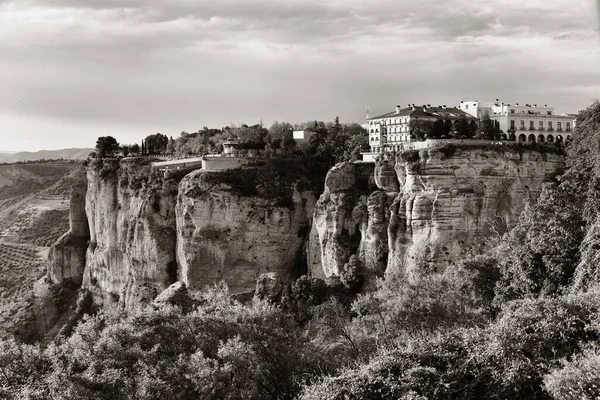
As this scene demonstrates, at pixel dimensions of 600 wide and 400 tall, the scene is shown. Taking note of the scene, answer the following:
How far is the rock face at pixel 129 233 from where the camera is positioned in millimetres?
54750

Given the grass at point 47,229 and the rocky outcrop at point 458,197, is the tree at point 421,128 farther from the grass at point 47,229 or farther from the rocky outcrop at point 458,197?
the grass at point 47,229

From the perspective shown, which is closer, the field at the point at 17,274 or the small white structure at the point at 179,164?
the small white structure at the point at 179,164

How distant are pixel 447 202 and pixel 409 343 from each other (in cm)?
1962

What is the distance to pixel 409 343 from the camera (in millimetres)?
22609

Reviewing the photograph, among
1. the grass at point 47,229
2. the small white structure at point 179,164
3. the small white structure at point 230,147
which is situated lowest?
the grass at point 47,229

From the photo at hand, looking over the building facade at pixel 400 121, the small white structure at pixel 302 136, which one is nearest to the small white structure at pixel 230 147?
the small white structure at pixel 302 136

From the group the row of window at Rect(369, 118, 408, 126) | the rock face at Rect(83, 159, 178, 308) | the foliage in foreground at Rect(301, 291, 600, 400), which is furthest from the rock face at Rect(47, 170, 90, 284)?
the foliage in foreground at Rect(301, 291, 600, 400)

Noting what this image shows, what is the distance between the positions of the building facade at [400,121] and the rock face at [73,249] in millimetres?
31195

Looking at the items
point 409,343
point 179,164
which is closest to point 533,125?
point 179,164

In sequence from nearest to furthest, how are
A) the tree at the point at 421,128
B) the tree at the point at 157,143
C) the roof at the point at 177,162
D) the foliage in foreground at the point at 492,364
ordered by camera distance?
the foliage in foreground at the point at 492,364, the tree at the point at 421,128, the roof at the point at 177,162, the tree at the point at 157,143

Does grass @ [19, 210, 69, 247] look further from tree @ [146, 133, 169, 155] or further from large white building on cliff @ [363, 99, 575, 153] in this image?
large white building on cliff @ [363, 99, 575, 153]

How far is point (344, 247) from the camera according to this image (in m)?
46.1

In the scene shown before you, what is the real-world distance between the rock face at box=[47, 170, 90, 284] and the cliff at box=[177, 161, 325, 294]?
2310cm

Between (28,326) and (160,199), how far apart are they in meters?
21.5
